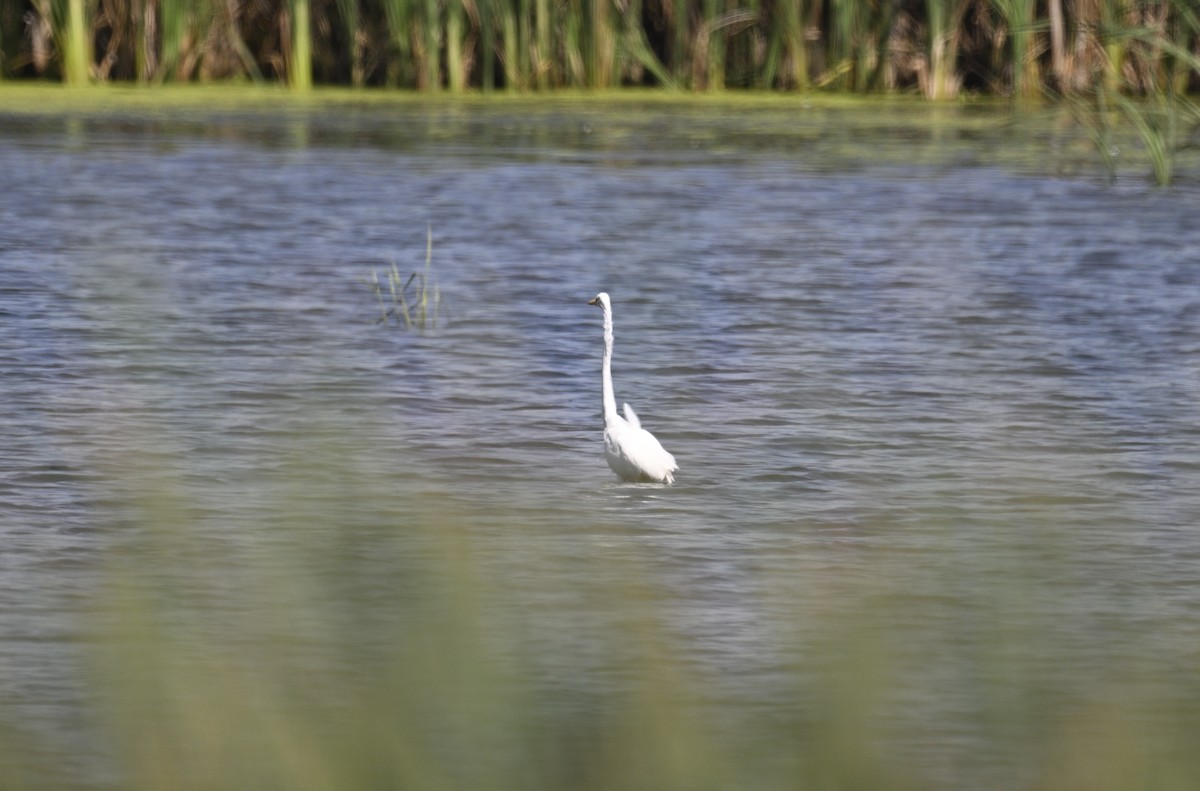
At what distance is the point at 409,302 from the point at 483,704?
493 centimetres

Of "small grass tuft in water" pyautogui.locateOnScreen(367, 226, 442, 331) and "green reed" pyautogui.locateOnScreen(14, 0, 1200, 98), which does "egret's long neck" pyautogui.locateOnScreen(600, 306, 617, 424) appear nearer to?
"small grass tuft in water" pyautogui.locateOnScreen(367, 226, 442, 331)

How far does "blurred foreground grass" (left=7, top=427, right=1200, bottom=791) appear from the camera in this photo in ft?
6.82

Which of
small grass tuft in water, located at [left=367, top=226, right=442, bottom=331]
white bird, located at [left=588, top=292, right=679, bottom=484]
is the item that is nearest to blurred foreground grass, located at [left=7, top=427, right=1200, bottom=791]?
white bird, located at [left=588, top=292, right=679, bottom=484]

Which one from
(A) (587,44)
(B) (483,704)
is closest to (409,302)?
(B) (483,704)

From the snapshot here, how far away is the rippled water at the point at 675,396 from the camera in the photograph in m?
3.13

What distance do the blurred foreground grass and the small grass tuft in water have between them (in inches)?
140

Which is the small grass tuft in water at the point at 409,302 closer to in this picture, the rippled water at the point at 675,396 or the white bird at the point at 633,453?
the rippled water at the point at 675,396

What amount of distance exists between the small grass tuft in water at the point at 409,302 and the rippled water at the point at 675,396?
0.24 ft

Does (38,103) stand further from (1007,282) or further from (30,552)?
(30,552)

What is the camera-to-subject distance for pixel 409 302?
22.9 feet

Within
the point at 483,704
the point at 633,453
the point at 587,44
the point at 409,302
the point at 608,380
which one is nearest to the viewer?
the point at 483,704

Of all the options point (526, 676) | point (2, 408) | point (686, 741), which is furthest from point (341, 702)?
point (2, 408)

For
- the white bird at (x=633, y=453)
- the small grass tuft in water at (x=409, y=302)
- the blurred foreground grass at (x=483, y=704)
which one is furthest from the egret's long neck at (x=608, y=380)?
the blurred foreground grass at (x=483, y=704)

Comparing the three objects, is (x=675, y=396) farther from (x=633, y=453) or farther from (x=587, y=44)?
(x=587, y=44)
